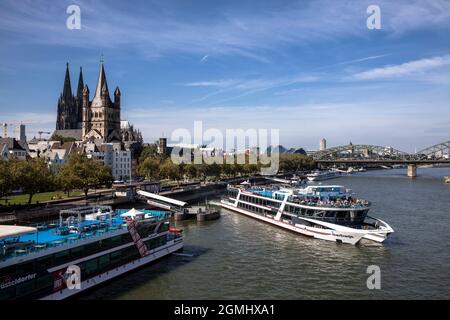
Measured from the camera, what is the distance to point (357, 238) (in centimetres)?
4128

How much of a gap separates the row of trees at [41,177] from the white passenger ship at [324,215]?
85.0 ft

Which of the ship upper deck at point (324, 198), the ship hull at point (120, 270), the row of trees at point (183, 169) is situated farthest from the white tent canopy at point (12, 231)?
the row of trees at point (183, 169)

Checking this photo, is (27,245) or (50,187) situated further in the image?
(50,187)

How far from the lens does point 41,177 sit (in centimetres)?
5503

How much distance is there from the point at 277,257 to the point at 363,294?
10.4 meters

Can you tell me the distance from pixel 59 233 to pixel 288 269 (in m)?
16.9

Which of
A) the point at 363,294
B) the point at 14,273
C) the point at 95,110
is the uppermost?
the point at 95,110

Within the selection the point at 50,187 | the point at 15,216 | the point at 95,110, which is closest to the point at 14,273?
the point at 15,216

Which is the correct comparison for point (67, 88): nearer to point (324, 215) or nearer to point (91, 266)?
point (324, 215)

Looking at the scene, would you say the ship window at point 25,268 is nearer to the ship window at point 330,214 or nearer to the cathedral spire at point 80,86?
the ship window at point 330,214

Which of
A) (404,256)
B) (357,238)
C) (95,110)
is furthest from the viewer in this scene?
(95,110)

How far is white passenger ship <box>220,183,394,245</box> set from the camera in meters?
42.4
